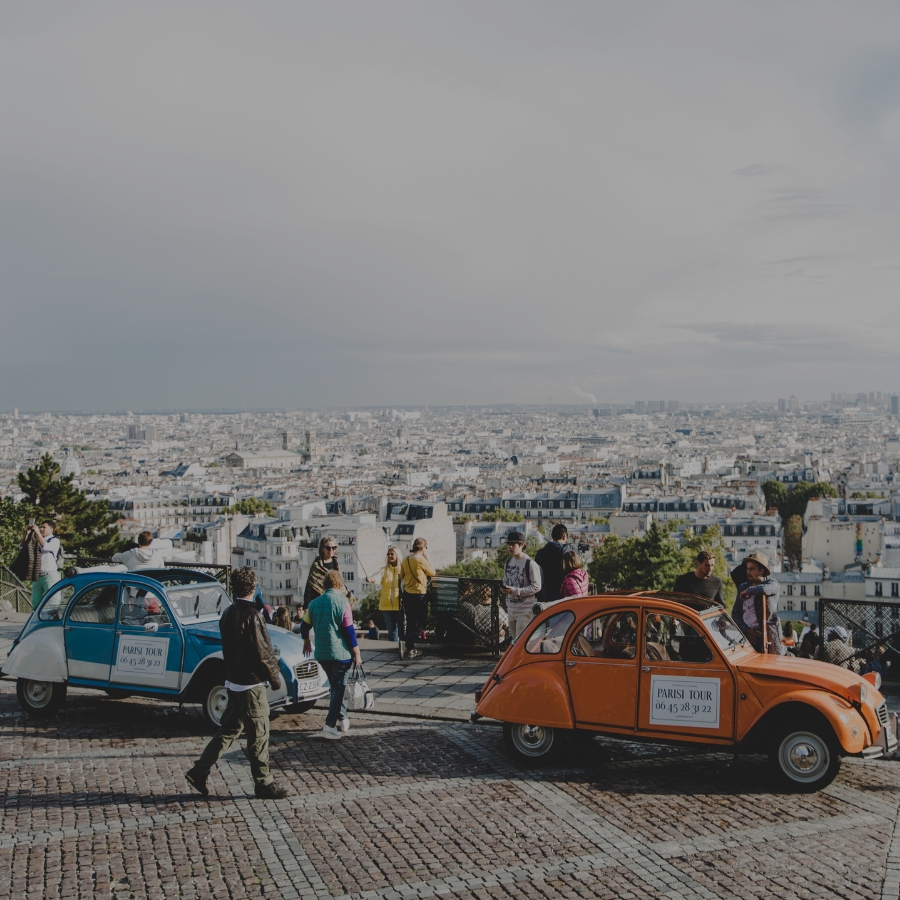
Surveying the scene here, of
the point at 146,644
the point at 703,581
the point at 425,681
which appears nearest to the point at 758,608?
the point at 703,581

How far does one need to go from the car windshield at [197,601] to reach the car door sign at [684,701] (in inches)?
184

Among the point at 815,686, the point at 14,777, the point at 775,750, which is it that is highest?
the point at 815,686

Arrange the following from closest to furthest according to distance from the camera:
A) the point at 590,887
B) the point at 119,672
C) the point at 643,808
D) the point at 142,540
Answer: the point at 590,887 < the point at 643,808 < the point at 119,672 < the point at 142,540

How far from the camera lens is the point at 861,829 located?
801 centimetres

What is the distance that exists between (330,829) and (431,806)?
37.0 inches

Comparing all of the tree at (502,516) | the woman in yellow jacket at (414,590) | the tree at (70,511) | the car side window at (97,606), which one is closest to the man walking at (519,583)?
the woman in yellow jacket at (414,590)

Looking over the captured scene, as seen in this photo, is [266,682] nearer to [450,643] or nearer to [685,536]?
[450,643]

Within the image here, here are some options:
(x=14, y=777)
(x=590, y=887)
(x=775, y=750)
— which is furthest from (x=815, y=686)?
(x=14, y=777)

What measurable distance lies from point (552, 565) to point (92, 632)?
5393mm

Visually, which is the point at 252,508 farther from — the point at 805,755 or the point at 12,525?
the point at 805,755

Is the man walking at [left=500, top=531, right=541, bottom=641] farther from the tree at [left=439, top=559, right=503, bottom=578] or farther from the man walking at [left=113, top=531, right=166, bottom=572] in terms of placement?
the tree at [left=439, top=559, right=503, bottom=578]

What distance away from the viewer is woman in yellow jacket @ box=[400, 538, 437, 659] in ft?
47.7

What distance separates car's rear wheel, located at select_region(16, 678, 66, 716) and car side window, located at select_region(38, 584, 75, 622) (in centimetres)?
71

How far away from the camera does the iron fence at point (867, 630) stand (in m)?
12.2
